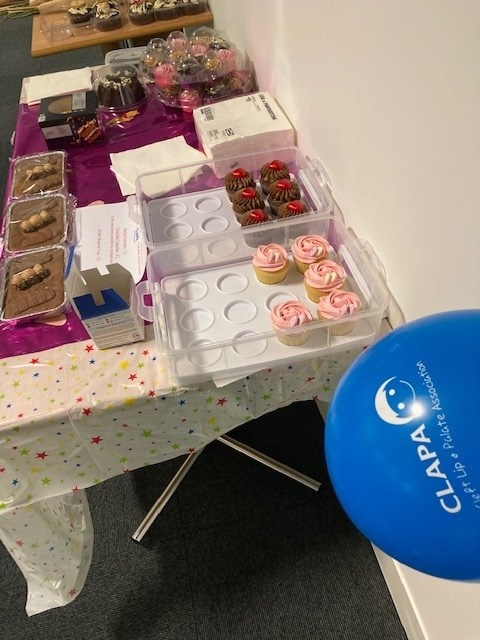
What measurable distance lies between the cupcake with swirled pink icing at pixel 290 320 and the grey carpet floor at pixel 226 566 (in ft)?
2.52

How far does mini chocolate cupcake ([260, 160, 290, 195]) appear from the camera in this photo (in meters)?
1.25

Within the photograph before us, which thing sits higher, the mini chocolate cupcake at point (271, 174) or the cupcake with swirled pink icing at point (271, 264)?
the mini chocolate cupcake at point (271, 174)

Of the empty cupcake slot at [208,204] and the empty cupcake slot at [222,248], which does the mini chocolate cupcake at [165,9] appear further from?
the empty cupcake slot at [222,248]

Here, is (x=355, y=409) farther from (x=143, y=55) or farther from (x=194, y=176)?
(x=143, y=55)

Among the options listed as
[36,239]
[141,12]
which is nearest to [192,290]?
[36,239]

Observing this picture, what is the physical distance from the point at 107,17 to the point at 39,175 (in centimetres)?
106

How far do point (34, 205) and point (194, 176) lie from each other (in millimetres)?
436

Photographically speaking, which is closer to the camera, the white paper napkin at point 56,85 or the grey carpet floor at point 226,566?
the grey carpet floor at point 226,566

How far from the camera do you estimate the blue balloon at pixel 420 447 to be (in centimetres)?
41

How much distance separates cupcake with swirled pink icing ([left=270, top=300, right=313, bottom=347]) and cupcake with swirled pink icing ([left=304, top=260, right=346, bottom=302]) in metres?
0.05

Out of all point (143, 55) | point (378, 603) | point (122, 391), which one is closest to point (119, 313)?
point (122, 391)

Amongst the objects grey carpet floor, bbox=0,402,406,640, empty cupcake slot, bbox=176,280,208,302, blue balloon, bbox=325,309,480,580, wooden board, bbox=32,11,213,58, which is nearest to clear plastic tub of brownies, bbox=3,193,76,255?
empty cupcake slot, bbox=176,280,208,302

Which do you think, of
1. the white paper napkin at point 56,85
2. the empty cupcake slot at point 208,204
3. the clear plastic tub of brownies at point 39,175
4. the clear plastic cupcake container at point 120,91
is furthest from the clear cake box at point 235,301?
the white paper napkin at point 56,85

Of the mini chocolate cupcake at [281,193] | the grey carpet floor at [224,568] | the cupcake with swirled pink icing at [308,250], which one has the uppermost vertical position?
the mini chocolate cupcake at [281,193]
